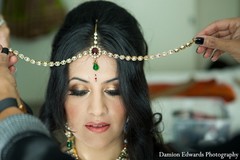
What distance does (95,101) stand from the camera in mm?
1133

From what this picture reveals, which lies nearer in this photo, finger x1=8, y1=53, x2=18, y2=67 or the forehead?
finger x1=8, y1=53, x2=18, y2=67

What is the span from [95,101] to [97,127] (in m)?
0.08

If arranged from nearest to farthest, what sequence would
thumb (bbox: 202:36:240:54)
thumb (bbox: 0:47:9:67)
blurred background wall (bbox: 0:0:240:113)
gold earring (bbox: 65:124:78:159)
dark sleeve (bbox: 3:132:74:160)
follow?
dark sleeve (bbox: 3:132:74:160) < thumb (bbox: 0:47:9:67) < thumb (bbox: 202:36:240:54) < gold earring (bbox: 65:124:78:159) < blurred background wall (bbox: 0:0:240:113)

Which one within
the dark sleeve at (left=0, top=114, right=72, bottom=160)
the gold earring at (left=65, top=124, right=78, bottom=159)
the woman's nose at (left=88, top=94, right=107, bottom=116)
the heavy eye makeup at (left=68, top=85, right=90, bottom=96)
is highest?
the dark sleeve at (left=0, top=114, right=72, bottom=160)

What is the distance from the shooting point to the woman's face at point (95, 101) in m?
1.13

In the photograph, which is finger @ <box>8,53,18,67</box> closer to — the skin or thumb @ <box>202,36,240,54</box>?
the skin

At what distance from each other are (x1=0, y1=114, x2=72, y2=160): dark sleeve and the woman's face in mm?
429

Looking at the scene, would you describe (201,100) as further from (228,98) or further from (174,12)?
(174,12)

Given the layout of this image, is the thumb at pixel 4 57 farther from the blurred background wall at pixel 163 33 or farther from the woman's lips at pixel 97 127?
the blurred background wall at pixel 163 33

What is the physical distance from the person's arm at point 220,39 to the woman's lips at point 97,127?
371 millimetres

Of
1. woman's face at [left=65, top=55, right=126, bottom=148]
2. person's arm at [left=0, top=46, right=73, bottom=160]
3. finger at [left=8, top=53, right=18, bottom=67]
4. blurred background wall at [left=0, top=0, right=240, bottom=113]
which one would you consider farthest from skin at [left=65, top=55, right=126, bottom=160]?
blurred background wall at [left=0, top=0, right=240, bottom=113]

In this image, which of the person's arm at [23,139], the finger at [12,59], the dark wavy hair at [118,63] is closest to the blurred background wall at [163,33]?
the dark wavy hair at [118,63]

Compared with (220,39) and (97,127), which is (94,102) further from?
(220,39)

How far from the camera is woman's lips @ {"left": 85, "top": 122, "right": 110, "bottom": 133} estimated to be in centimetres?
115
